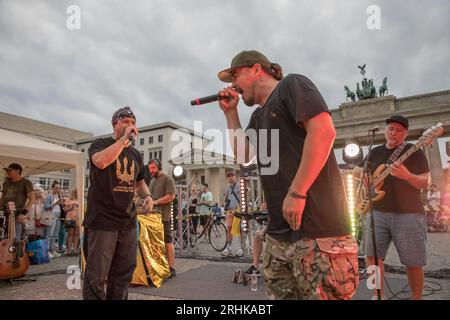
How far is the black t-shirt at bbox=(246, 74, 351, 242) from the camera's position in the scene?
4.72ft

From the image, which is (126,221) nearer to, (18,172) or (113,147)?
A: (113,147)

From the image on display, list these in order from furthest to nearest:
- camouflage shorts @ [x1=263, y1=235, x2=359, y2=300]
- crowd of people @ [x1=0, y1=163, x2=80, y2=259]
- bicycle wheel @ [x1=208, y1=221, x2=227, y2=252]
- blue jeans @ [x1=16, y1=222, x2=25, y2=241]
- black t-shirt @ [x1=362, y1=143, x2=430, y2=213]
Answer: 1. bicycle wheel @ [x1=208, y1=221, x2=227, y2=252]
2. crowd of people @ [x1=0, y1=163, x2=80, y2=259]
3. blue jeans @ [x1=16, y1=222, x2=25, y2=241]
4. black t-shirt @ [x1=362, y1=143, x2=430, y2=213]
5. camouflage shorts @ [x1=263, y1=235, x2=359, y2=300]

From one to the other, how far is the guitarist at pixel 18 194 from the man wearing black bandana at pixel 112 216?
4331 millimetres

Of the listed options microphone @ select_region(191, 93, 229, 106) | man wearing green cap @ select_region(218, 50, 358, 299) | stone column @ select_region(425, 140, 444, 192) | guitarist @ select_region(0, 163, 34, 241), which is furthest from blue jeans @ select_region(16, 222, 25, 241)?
stone column @ select_region(425, 140, 444, 192)

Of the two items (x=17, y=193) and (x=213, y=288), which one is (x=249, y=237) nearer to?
(x=213, y=288)

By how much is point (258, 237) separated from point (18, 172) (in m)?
5.49

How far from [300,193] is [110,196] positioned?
2.11 m

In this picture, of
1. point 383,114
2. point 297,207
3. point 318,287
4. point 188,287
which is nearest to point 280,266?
point 318,287

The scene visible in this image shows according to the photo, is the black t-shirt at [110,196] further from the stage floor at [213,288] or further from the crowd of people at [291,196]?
the stage floor at [213,288]

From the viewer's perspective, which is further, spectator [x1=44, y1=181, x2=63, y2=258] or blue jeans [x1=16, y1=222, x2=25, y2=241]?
spectator [x1=44, y1=181, x2=63, y2=258]

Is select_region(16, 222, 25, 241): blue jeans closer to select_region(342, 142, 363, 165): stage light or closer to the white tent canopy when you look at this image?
the white tent canopy

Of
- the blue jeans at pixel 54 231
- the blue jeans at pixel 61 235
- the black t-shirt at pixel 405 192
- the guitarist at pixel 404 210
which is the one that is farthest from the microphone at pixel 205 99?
the blue jeans at pixel 61 235

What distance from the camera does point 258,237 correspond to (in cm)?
508

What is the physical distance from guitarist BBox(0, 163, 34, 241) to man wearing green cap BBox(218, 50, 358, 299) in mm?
6244
